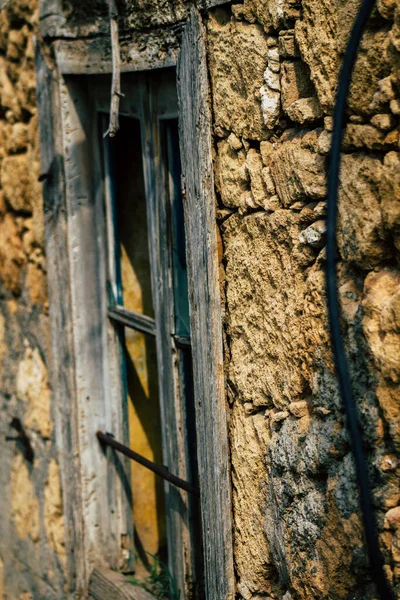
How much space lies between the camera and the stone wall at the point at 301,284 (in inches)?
71.4

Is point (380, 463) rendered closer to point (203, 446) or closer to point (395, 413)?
point (395, 413)

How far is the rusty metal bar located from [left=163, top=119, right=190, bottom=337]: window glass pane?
17.9 inches

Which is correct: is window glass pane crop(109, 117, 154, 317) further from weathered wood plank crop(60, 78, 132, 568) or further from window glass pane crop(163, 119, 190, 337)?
window glass pane crop(163, 119, 190, 337)

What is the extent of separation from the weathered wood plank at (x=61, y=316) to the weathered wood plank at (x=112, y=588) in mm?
58

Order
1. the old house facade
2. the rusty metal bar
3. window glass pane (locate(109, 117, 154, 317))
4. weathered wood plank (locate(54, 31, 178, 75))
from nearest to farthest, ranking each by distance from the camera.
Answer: the old house facade < weathered wood plank (locate(54, 31, 178, 75)) < the rusty metal bar < window glass pane (locate(109, 117, 154, 317))

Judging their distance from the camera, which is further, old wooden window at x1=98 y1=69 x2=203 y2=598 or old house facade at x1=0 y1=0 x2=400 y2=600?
old wooden window at x1=98 y1=69 x2=203 y2=598

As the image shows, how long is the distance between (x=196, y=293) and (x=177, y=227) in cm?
41

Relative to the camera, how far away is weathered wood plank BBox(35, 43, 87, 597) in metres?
3.22

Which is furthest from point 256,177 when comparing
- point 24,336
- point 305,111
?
point 24,336

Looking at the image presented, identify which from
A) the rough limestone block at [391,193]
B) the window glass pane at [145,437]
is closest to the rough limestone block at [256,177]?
the rough limestone block at [391,193]

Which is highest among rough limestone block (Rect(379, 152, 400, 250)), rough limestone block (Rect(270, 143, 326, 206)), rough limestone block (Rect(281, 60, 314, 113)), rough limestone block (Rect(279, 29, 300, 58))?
rough limestone block (Rect(279, 29, 300, 58))

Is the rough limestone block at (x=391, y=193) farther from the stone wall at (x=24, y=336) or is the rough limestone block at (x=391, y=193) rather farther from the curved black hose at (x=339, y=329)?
the stone wall at (x=24, y=336)

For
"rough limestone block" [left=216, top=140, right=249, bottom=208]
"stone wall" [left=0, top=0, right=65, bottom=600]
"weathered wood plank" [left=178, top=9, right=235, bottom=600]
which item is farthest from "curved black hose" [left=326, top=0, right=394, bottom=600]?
"stone wall" [left=0, top=0, right=65, bottom=600]

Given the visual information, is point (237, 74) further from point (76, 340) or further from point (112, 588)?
point (112, 588)
